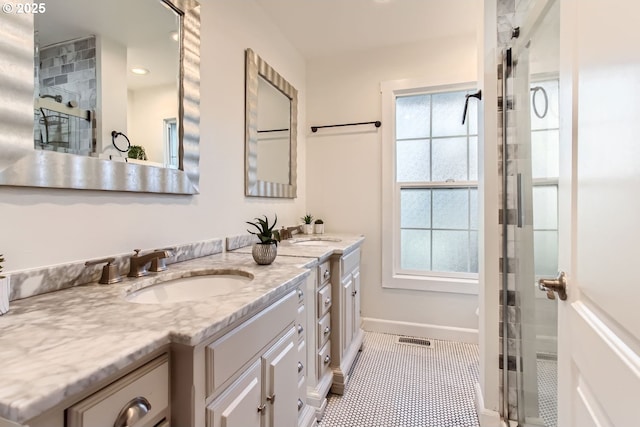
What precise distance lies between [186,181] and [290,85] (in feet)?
5.11

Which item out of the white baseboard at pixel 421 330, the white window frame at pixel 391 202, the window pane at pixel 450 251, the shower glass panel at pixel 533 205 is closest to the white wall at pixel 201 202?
the white window frame at pixel 391 202

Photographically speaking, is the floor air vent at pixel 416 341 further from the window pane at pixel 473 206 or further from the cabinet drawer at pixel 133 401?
the cabinet drawer at pixel 133 401

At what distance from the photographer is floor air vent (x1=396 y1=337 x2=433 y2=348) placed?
8.18 ft

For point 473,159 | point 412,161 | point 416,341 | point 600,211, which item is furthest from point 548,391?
point 412,161

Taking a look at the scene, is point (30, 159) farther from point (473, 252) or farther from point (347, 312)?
point (473, 252)

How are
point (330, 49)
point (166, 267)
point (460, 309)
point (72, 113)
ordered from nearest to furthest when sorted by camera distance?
point (72, 113) → point (166, 267) → point (460, 309) → point (330, 49)

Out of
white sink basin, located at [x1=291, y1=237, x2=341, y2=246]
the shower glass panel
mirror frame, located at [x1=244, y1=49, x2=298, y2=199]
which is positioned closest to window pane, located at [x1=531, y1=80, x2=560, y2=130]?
the shower glass panel

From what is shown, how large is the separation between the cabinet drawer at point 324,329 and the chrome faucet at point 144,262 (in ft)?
3.01

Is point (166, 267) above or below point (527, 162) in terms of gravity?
below

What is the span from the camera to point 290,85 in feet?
8.48

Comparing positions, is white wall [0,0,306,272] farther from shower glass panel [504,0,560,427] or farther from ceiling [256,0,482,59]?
shower glass panel [504,0,560,427]

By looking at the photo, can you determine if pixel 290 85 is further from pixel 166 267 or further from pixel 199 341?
pixel 199 341

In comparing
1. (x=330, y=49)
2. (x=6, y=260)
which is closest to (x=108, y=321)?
(x=6, y=260)

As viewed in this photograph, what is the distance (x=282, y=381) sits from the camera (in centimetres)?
105
